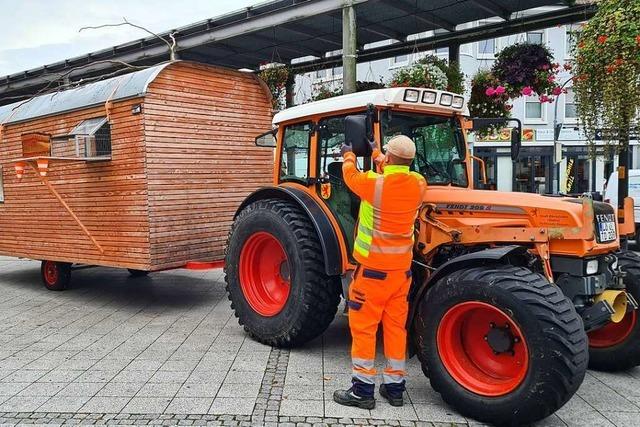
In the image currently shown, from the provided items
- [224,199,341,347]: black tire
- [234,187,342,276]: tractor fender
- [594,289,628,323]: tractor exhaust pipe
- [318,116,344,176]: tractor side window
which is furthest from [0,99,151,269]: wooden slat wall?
[594,289,628,323]: tractor exhaust pipe

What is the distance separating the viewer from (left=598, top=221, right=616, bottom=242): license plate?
3988 mm

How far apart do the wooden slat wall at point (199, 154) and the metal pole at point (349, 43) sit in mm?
1202

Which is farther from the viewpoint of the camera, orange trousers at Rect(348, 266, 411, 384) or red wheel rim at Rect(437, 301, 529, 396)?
orange trousers at Rect(348, 266, 411, 384)

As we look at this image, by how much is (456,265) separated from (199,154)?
3.96 m

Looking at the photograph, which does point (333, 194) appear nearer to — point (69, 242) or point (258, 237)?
point (258, 237)

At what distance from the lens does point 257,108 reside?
743cm

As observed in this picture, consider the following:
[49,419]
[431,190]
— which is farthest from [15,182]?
[431,190]

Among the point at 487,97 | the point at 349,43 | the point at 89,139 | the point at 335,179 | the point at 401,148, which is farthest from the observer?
the point at 349,43

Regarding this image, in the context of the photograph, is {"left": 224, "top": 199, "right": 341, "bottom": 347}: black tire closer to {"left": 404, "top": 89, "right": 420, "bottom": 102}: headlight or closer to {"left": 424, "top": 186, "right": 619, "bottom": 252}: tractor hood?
{"left": 424, "top": 186, "right": 619, "bottom": 252}: tractor hood

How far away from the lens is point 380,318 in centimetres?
389

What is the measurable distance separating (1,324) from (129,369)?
2.66 meters

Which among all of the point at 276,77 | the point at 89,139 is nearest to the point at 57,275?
the point at 89,139

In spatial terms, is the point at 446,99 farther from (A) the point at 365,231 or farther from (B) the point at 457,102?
(A) the point at 365,231

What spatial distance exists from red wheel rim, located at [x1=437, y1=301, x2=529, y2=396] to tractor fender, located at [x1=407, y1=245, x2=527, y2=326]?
297 millimetres
